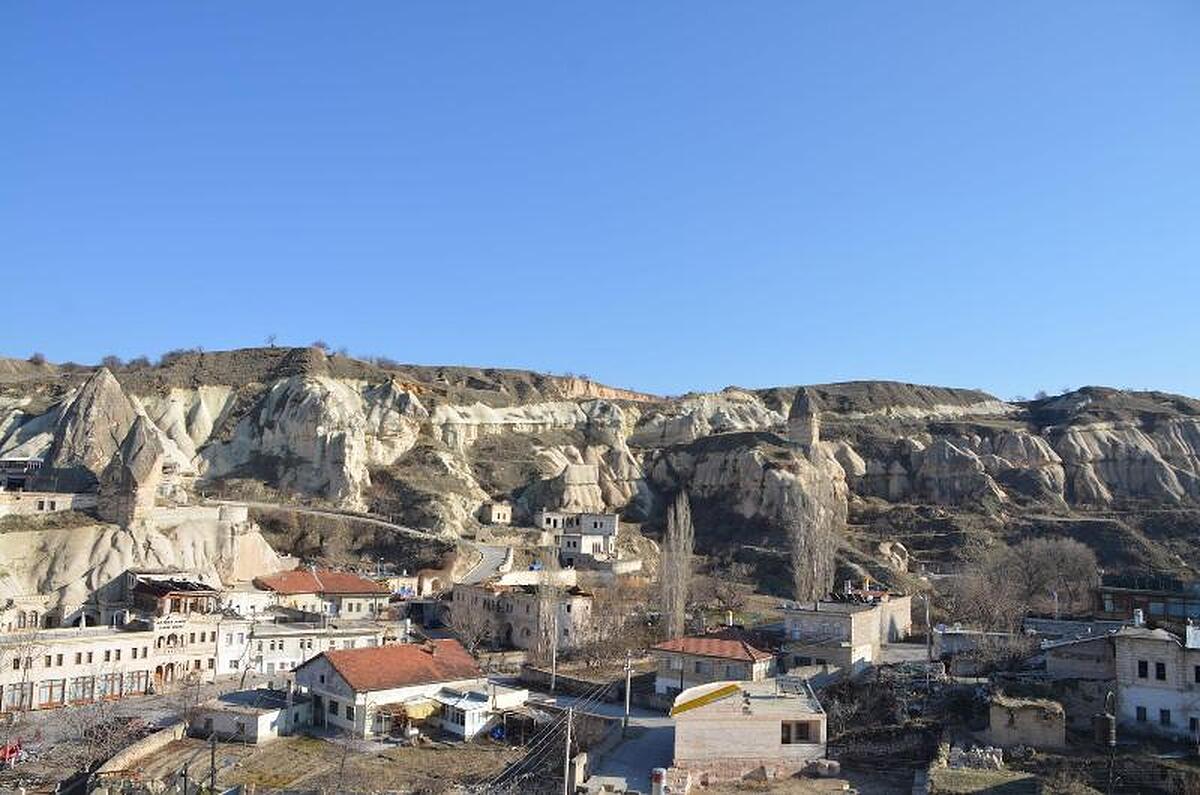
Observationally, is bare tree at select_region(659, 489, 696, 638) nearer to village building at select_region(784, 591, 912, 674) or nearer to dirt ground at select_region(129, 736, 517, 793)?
village building at select_region(784, 591, 912, 674)

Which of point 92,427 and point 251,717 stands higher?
point 92,427

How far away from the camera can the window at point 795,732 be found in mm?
27359

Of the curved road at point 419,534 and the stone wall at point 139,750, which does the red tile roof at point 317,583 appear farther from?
the stone wall at point 139,750

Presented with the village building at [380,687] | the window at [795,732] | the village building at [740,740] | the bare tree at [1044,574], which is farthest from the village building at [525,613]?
the bare tree at [1044,574]

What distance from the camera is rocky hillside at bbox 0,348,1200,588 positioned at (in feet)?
242

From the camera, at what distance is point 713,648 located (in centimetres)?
3581

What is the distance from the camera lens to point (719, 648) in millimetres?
35719

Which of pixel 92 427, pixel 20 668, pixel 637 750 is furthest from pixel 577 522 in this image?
pixel 637 750

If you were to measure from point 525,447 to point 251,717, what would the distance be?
63.3 meters

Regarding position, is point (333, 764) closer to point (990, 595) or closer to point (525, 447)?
point (990, 595)

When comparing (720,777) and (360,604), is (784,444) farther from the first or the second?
(720,777)

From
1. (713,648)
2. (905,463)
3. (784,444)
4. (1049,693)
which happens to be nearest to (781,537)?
(784,444)

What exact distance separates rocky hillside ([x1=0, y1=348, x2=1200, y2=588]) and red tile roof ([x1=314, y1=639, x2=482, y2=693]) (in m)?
32.7

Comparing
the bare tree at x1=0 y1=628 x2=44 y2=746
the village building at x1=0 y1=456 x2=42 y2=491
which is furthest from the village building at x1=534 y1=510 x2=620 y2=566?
the bare tree at x1=0 y1=628 x2=44 y2=746
